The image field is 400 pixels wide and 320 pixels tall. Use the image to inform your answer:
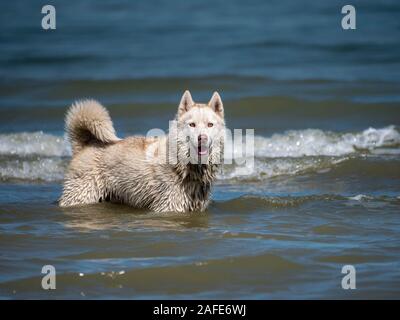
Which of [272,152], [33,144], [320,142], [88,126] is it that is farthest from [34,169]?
[320,142]

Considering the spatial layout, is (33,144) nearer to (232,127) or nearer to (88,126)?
(232,127)

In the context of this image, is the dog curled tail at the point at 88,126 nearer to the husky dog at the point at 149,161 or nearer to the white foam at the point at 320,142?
the husky dog at the point at 149,161

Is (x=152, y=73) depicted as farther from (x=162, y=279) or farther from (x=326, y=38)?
(x=162, y=279)

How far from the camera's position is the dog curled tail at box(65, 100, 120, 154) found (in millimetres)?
9195

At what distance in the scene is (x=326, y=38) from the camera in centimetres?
2141

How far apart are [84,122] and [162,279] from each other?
2819mm

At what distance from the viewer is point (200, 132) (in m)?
8.46

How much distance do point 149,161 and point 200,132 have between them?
81 cm

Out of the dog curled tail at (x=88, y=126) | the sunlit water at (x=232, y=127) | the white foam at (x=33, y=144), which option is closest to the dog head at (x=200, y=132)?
the sunlit water at (x=232, y=127)

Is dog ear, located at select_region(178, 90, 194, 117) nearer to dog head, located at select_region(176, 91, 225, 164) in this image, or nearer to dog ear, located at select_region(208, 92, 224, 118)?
dog head, located at select_region(176, 91, 225, 164)

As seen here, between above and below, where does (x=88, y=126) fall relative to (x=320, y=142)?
above

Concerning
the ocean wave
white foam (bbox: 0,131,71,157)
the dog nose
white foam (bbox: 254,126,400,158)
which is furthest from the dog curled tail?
white foam (bbox: 254,126,400,158)

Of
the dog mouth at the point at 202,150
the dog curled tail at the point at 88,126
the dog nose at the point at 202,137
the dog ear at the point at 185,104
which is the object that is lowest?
the dog mouth at the point at 202,150

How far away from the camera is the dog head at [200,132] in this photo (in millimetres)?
8508
